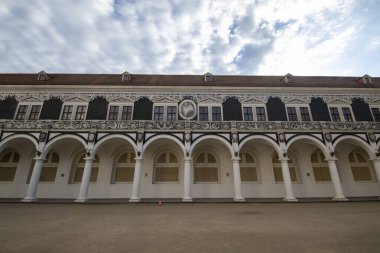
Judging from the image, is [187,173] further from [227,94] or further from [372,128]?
[372,128]

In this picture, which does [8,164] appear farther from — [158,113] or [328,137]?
[328,137]

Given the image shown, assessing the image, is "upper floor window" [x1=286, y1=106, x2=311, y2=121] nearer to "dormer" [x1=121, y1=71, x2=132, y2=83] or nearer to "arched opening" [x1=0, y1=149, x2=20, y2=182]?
"dormer" [x1=121, y1=71, x2=132, y2=83]

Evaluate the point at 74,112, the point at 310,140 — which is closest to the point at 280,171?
the point at 310,140

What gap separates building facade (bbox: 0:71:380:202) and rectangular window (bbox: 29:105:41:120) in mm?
84

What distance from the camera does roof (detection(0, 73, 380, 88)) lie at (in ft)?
65.3

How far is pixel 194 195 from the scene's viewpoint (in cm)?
1752

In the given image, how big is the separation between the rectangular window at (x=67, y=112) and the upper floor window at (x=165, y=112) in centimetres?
788

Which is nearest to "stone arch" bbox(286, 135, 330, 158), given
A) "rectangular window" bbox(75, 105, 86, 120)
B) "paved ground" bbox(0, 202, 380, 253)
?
"paved ground" bbox(0, 202, 380, 253)

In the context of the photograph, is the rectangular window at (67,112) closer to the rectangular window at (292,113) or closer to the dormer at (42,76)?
the dormer at (42,76)

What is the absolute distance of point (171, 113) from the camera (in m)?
18.9

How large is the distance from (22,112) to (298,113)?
26.0 meters

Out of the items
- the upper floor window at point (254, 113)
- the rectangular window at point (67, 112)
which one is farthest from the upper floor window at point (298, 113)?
the rectangular window at point (67, 112)

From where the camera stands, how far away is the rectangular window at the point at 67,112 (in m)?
18.4

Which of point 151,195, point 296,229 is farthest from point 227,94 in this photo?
point 296,229
